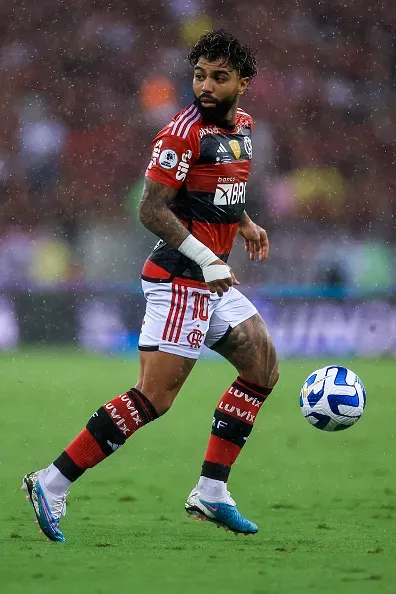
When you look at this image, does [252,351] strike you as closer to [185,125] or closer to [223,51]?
[185,125]

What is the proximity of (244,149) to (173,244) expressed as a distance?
565 millimetres

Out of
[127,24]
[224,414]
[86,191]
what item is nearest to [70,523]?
[224,414]

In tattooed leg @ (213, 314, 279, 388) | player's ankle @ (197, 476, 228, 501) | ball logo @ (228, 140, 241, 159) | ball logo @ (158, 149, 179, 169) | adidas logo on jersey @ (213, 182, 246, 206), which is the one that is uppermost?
ball logo @ (228, 140, 241, 159)

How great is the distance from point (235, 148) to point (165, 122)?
41.4ft

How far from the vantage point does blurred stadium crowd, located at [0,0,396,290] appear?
50.7ft

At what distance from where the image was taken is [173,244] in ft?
13.9

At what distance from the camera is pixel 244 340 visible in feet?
14.8

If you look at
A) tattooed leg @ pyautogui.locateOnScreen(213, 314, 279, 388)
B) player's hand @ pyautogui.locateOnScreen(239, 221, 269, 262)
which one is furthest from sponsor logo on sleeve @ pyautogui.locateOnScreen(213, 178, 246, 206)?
tattooed leg @ pyautogui.locateOnScreen(213, 314, 279, 388)

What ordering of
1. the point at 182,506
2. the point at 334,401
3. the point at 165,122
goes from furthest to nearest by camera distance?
the point at 165,122 < the point at 182,506 < the point at 334,401

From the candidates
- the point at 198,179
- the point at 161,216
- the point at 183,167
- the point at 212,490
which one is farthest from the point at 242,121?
the point at 212,490

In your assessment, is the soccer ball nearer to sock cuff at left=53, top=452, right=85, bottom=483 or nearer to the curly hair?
sock cuff at left=53, top=452, right=85, bottom=483

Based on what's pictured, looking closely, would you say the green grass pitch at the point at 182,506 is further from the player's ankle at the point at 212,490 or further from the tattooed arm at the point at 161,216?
the tattooed arm at the point at 161,216

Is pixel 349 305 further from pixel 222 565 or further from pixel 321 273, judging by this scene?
pixel 222 565

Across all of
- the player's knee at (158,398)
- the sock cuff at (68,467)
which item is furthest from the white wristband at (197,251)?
the sock cuff at (68,467)
